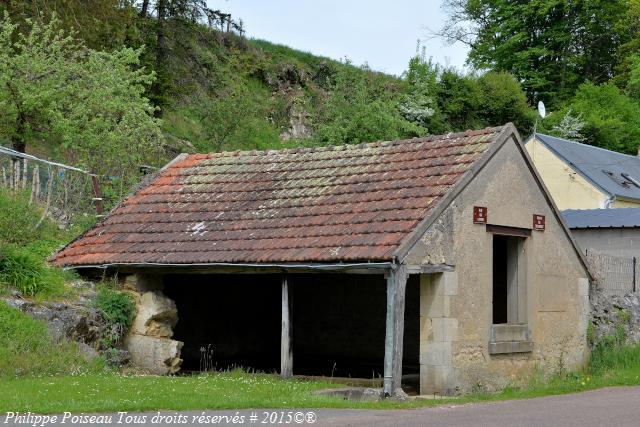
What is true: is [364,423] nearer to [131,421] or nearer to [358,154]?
[131,421]

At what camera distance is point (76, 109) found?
926 inches

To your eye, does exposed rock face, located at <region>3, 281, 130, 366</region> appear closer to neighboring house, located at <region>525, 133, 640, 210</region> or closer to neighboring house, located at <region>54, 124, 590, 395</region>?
neighboring house, located at <region>54, 124, 590, 395</region>

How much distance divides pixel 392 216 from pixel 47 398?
20.5ft

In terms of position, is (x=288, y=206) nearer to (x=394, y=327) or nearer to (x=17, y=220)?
(x=394, y=327)

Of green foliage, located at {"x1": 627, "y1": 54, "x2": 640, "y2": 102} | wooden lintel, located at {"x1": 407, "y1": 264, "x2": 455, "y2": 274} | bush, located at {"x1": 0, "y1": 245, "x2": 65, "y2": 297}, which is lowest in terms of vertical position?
bush, located at {"x1": 0, "y1": 245, "x2": 65, "y2": 297}

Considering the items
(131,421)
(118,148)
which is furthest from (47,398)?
(118,148)

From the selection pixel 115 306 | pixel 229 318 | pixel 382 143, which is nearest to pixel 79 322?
pixel 115 306

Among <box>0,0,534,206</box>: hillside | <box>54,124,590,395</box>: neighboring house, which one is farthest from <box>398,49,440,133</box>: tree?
<box>54,124,590,395</box>: neighboring house

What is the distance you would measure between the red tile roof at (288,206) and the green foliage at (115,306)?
63cm

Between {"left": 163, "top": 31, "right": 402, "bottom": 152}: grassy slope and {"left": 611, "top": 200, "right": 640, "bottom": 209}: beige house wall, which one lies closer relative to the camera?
{"left": 611, "top": 200, "right": 640, "bottom": 209}: beige house wall

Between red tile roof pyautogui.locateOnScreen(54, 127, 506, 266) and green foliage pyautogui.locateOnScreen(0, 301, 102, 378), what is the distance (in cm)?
231

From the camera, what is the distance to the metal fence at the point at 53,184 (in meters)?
19.9

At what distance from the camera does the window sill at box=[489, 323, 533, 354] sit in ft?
52.4

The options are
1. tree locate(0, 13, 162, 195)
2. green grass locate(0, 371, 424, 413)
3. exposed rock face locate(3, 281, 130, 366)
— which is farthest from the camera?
tree locate(0, 13, 162, 195)
